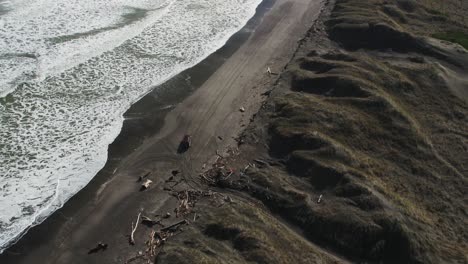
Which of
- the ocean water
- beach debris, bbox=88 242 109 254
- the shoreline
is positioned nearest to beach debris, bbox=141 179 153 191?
the shoreline

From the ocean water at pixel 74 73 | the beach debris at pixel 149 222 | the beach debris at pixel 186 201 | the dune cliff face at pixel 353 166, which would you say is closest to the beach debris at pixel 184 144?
the dune cliff face at pixel 353 166

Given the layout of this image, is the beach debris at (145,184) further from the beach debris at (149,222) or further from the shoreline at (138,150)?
the beach debris at (149,222)

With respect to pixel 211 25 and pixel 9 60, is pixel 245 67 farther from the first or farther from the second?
pixel 9 60

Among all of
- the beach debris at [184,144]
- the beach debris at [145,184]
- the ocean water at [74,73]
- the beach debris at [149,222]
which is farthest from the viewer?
the beach debris at [184,144]

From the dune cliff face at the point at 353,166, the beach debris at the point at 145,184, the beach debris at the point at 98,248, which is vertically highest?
the dune cliff face at the point at 353,166

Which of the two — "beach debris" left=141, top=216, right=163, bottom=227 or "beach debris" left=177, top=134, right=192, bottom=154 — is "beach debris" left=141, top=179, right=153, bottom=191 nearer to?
"beach debris" left=141, top=216, right=163, bottom=227

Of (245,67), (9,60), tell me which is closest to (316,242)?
(245,67)

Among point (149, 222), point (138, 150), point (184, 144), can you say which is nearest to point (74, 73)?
point (138, 150)
